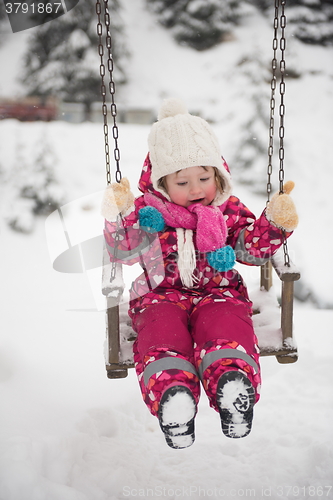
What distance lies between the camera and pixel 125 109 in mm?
6059

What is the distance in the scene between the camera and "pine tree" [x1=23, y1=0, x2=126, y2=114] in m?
5.37

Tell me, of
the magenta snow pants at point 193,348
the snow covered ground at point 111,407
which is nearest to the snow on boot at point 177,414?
the magenta snow pants at point 193,348

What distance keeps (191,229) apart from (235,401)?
2.58ft

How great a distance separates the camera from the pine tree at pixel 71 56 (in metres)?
5.37

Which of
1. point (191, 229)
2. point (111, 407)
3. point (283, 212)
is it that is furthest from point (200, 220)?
point (111, 407)

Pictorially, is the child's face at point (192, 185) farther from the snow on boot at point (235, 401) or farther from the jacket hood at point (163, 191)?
the snow on boot at point (235, 401)

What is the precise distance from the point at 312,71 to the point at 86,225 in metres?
3.44

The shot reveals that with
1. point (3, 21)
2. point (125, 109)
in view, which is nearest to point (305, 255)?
point (125, 109)

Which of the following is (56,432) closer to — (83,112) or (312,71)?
(83,112)

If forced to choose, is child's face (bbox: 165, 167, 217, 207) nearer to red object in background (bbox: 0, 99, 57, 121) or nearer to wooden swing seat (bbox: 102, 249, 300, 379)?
wooden swing seat (bbox: 102, 249, 300, 379)

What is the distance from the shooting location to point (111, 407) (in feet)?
8.61

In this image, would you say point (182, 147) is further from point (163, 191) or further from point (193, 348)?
point (193, 348)

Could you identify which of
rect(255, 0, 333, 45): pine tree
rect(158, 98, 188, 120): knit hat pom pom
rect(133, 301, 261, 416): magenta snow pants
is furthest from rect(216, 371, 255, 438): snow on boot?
rect(255, 0, 333, 45): pine tree

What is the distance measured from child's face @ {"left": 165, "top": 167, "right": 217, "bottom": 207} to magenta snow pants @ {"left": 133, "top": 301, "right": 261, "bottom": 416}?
1.50 ft
